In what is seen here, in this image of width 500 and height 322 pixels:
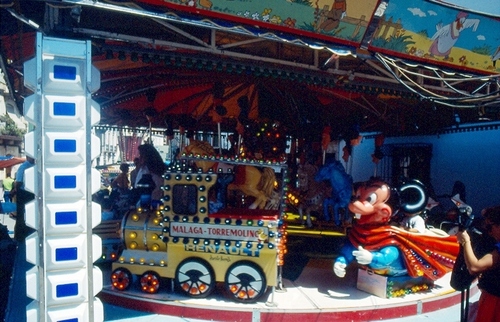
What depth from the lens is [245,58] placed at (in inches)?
209

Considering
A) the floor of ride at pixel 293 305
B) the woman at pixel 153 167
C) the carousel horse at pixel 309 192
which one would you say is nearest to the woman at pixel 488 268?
the floor of ride at pixel 293 305

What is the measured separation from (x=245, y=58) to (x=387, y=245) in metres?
3.17

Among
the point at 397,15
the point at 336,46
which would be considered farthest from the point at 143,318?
the point at 397,15

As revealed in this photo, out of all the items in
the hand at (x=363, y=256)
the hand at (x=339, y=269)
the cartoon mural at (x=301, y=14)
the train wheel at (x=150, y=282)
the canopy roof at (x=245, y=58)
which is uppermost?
the cartoon mural at (x=301, y=14)

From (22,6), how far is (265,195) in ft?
13.6

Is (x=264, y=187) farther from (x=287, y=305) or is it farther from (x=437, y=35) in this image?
(x=437, y=35)

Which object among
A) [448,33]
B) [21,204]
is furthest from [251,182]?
[21,204]

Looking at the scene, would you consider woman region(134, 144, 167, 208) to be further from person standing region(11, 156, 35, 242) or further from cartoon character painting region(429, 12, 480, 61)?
cartoon character painting region(429, 12, 480, 61)

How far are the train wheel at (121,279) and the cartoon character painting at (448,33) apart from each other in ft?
17.0

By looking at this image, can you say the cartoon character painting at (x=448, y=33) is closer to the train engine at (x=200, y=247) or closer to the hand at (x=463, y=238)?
the train engine at (x=200, y=247)

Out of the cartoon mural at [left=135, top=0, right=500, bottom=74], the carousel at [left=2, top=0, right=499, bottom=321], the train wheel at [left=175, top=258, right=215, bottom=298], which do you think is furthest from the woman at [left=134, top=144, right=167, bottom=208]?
the cartoon mural at [left=135, top=0, right=500, bottom=74]

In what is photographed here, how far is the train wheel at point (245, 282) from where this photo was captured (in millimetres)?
4957

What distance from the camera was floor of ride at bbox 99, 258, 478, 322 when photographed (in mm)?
4770

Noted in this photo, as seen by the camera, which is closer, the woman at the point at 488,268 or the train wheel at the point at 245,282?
the woman at the point at 488,268
